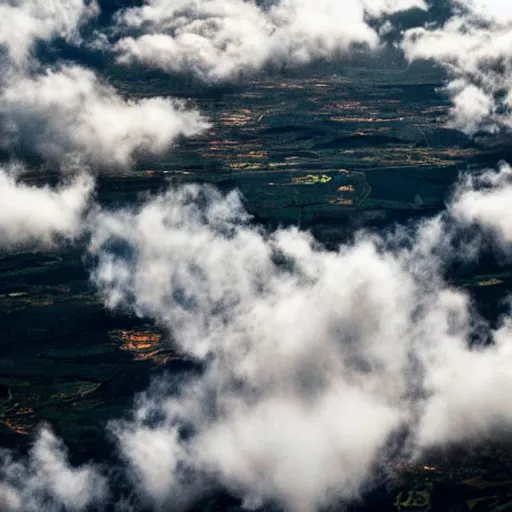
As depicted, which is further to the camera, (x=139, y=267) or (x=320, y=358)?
(x=139, y=267)

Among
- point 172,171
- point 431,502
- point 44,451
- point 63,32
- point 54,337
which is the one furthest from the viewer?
point 63,32

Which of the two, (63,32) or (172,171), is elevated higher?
(63,32)

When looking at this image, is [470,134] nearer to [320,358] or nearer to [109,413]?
[320,358]

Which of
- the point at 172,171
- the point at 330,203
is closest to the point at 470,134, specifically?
the point at 330,203

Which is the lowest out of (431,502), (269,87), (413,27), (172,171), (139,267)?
(431,502)

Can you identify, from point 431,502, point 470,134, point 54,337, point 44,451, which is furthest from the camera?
point 470,134

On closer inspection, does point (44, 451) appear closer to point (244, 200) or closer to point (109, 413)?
point (109, 413)

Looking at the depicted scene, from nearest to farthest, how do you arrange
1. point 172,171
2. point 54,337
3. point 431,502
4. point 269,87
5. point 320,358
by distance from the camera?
1. point 431,502
2. point 320,358
3. point 54,337
4. point 172,171
5. point 269,87

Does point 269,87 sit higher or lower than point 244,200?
higher

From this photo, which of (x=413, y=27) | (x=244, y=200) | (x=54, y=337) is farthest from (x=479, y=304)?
(x=413, y=27)
